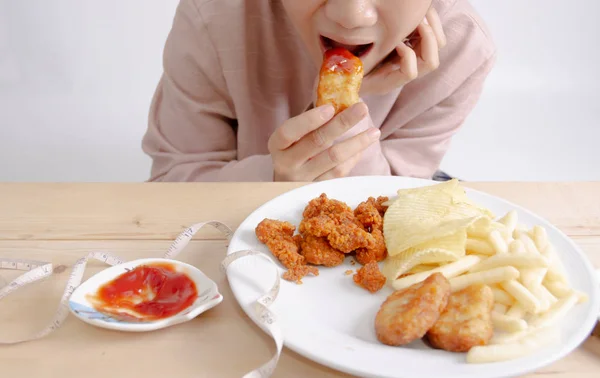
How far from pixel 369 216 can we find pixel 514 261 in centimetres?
30

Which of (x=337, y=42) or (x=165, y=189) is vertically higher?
(x=337, y=42)

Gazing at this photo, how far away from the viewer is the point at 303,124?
1331 millimetres

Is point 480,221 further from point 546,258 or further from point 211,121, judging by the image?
point 211,121

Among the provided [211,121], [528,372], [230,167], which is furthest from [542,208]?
[211,121]

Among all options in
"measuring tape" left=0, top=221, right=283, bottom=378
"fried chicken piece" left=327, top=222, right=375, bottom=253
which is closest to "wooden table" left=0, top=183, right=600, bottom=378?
"measuring tape" left=0, top=221, right=283, bottom=378

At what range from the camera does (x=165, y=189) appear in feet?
4.59

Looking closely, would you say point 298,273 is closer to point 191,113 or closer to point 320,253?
point 320,253

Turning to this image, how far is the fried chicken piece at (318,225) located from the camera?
1.07m

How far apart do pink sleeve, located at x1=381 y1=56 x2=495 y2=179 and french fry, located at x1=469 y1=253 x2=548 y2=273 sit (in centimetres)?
93

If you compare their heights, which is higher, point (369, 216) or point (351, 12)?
point (351, 12)

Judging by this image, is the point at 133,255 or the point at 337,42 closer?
the point at 133,255

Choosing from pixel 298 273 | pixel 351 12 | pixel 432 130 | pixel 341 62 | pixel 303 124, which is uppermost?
pixel 351 12

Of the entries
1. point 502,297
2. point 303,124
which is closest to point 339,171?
point 303,124

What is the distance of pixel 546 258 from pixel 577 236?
336 mm
